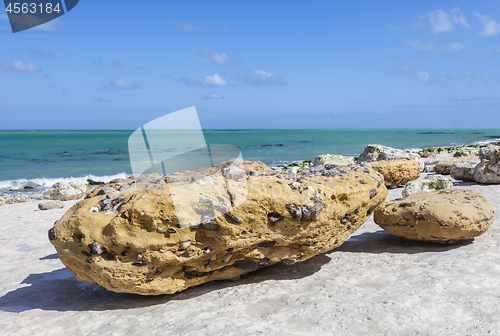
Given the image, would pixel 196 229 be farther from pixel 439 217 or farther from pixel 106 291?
pixel 439 217

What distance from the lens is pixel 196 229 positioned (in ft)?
10.0

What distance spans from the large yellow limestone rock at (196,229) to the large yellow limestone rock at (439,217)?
1.26 metres

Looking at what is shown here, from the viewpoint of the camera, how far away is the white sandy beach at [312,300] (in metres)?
2.51

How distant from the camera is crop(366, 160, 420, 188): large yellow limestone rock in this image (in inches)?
349

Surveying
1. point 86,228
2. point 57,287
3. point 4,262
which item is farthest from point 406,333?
point 4,262

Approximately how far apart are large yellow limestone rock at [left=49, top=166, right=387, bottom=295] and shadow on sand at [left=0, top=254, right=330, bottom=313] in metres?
0.17

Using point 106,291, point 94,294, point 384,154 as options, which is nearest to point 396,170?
point 384,154

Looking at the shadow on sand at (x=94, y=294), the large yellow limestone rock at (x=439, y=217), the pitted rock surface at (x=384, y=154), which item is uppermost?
the pitted rock surface at (x=384, y=154)

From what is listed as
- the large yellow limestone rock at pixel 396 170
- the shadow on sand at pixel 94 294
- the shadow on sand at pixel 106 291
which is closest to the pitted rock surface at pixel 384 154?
the large yellow limestone rock at pixel 396 170

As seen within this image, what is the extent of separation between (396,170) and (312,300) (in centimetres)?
689

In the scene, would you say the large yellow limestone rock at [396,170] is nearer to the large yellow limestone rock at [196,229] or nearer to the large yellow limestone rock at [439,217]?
the large yellow limestone rock at [439,217]

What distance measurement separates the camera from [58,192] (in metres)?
12.1

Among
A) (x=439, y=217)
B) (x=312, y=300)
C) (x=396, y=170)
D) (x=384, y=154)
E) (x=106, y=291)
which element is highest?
(x=384, y=154)

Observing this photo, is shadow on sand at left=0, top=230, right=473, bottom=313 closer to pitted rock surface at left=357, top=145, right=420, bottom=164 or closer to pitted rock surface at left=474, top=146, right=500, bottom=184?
pitted rock surface at left=474, top=146, right=500, bottom=184
